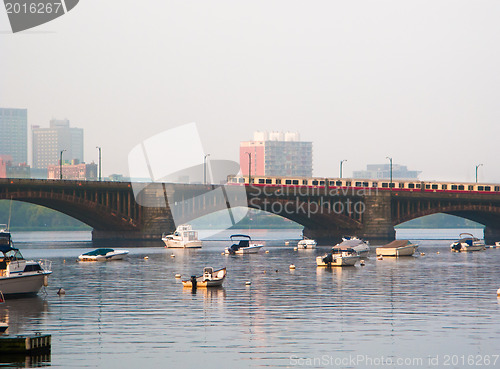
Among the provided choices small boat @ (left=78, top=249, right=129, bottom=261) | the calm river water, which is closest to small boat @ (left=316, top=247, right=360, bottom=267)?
the calm river water

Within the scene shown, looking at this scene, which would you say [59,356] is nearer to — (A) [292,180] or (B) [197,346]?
(B) [197,346]

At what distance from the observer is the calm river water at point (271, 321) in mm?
42719

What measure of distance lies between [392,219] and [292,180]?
84.6 feet

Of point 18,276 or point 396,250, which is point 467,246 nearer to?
point 396,250

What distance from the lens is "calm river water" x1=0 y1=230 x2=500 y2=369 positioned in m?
42.7

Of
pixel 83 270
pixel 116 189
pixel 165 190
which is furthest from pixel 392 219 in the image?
pixel 83 270

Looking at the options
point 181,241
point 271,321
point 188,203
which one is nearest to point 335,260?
point 271,321

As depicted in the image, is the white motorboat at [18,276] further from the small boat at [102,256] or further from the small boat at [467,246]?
the small boat at [467,246]

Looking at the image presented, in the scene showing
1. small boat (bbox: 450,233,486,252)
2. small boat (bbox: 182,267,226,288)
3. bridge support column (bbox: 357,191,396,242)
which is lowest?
small boat (bbox: 450,233,486,252)

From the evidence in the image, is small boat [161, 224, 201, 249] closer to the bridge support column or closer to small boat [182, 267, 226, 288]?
the bridge support column

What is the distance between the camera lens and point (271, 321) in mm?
55000

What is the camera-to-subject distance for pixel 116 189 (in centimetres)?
17300

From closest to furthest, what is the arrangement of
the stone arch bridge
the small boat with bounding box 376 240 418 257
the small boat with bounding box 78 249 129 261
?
the small boat with bounding box 78 249 129 261, the small boat with bounding box 376 240 418 257, the stone arch bridge

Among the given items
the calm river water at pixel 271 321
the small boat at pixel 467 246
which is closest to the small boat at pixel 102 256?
the calm river water at pixel 271 321
